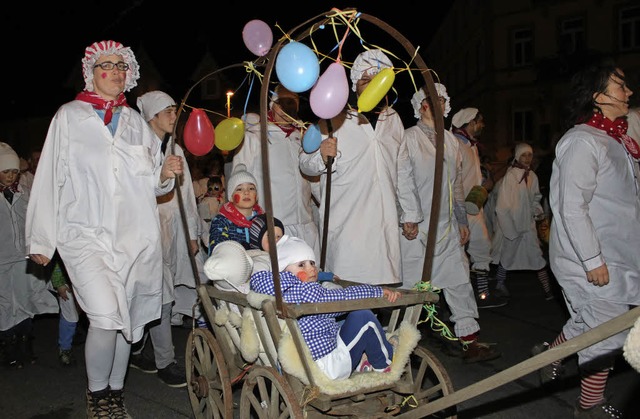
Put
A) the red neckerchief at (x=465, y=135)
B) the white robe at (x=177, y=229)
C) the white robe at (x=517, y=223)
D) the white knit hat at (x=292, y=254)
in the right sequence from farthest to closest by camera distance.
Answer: the white robe at (x=517, y=223), the red neckerchief at (x=465, y=135), the white robe at (x=177, y=229), the white knit hat at (x=292, y=254)

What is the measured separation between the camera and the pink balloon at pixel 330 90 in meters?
3.70

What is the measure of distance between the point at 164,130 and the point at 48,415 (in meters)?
2.63

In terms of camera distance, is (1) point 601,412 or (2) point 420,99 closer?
(1) point 601,412

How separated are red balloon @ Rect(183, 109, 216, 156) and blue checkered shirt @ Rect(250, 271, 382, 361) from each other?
76.2 inches

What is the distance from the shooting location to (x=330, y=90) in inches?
147

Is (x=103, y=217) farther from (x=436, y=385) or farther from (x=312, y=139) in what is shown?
(x=436, y=385)

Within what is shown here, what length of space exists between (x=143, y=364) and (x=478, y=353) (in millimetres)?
3133

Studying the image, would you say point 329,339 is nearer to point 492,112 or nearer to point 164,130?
point 164,130

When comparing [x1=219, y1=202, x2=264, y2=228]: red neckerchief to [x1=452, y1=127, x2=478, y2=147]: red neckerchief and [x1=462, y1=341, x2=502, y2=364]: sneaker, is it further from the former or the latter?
[x1=452, y1=127, x2=478, y2=147]: red neckerchief

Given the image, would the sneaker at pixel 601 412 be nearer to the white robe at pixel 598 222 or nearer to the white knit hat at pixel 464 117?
the white robe at pixel 598 222

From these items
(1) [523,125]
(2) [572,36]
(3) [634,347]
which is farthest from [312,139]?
(1) [523,125]

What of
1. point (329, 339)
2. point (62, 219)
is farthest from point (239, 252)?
point (62, 219)

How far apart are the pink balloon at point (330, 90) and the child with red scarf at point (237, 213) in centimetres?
124

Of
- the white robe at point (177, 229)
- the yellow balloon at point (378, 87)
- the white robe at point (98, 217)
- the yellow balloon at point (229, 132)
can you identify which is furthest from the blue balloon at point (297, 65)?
the white robe at point (177, 229)
